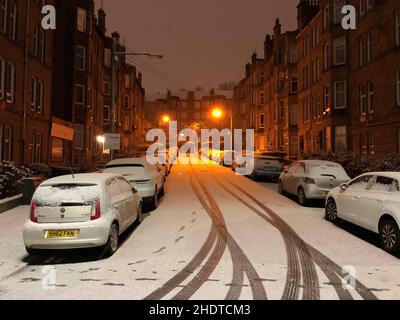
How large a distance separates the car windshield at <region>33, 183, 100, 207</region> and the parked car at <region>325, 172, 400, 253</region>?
588 cm

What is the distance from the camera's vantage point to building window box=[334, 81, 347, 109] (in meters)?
28.0

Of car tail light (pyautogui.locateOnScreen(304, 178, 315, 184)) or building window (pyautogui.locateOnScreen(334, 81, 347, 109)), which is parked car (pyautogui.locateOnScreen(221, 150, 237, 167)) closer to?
building window (pyautogui.locateOnScreen(334, 81, 347, 109))

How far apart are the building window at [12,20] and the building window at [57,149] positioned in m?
8.19

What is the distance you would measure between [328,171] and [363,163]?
6.23 m

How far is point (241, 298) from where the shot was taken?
17.0 ft

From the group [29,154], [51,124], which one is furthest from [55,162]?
[29,154]

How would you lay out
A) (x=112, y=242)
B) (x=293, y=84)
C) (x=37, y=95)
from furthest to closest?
1. (x=293, y=84)
2. (x=37, y=95)
3. (x=112, y=242)

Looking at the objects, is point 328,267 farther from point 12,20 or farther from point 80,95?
point 80,95

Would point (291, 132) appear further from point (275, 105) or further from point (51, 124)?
point (51, 124)

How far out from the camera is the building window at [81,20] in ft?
108

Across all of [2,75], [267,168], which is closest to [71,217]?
[2,75]

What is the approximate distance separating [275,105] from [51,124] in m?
29.7

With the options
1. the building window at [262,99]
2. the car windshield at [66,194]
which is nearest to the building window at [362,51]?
the car windshield at [66,194]

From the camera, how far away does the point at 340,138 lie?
2822 cm
